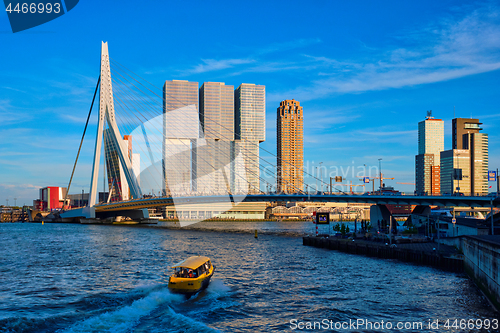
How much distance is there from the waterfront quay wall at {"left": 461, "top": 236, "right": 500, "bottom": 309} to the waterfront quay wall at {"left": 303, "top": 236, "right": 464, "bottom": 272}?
4099mm

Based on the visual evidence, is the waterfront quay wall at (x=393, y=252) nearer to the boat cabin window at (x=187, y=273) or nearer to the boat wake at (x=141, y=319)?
the boat cabin window at (x=187, y=273)

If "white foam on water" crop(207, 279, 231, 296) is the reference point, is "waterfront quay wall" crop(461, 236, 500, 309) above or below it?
above

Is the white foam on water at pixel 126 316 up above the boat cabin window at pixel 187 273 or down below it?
below

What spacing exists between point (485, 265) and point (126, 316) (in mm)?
24114

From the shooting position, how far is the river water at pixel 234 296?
2225 cm

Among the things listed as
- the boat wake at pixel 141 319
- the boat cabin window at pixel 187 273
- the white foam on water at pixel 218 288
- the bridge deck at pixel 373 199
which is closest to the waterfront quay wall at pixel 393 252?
the bridge deck at pixel 373 199

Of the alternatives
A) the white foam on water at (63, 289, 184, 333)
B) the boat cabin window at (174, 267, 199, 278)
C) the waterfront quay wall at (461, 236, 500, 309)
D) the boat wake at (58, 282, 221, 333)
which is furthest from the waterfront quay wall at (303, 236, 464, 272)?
the boat wake at (58, 282, 221, 333)

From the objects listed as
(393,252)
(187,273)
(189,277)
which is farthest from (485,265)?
(393,252)

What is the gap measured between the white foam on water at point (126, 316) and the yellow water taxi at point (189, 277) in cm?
61

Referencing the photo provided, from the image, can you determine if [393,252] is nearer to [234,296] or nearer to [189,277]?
[234,296]

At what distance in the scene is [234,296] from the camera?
28203 mm

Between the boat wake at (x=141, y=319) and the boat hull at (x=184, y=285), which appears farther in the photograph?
the boat hull at (x=184, y=285)

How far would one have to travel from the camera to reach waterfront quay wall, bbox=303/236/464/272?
3980cm

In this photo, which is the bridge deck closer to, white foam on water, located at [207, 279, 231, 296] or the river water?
the river water
